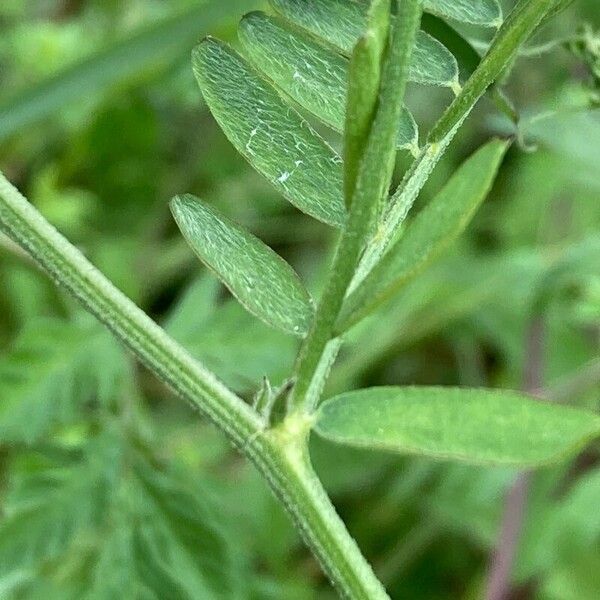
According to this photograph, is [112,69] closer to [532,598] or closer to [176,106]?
[176,106]

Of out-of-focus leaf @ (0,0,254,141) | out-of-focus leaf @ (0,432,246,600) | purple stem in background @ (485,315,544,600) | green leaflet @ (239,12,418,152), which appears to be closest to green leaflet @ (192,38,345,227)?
green leaflet @ (239,12,418,152)

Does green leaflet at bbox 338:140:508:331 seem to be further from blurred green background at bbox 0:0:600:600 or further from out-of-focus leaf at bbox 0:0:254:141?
out-of-focus leaf at bbox 0:0:254:141

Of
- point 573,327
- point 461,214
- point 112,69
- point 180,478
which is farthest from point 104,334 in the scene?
A: point 573,327

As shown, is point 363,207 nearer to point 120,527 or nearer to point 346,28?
point 346,28

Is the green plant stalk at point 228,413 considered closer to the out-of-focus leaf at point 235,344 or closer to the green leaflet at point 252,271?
the green leaflet at point 252,271

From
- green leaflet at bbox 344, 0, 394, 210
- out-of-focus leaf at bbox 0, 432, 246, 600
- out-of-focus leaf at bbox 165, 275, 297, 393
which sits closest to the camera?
green leaflet at bbox 344, 0, 394, 210

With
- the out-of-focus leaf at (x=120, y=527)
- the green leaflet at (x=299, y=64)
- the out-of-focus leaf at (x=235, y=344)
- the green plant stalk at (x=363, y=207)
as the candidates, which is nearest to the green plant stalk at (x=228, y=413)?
the green plant stalk at (x=363, y=207)
